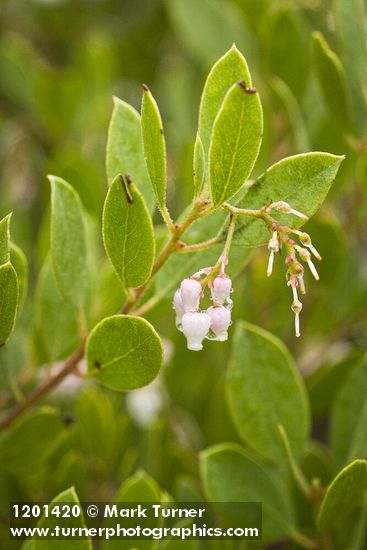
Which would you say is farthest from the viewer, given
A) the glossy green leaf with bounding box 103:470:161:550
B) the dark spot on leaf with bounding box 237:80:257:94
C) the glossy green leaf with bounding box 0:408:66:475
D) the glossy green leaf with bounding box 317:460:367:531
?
the glossy green leaf with bounding box 0:408:66:475

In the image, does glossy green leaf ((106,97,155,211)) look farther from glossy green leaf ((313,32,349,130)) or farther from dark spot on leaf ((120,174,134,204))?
glossy green leaf ((313,32,349,130))

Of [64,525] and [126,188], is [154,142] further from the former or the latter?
[64,525]

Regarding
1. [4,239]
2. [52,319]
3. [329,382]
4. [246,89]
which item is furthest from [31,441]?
[246,89]

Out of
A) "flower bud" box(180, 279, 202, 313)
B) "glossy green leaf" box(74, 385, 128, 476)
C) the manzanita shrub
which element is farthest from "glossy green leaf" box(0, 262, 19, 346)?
"glossy green leaf" box(74, 385, 128, 476)

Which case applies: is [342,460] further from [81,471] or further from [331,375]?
[81,471]

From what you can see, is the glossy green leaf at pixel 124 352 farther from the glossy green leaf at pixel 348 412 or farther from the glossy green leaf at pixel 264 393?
the glossy green leaf at pixel 348 412

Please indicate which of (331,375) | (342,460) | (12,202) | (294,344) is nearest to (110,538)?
(342,460)
